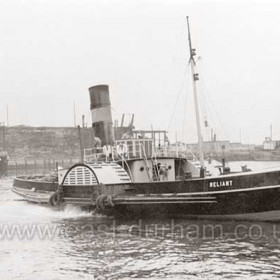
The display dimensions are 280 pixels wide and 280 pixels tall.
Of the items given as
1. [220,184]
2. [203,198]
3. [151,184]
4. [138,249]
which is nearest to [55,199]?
[151,184]

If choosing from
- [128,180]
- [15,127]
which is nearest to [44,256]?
[128,180]

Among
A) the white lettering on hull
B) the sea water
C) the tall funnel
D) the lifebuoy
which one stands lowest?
the sea water

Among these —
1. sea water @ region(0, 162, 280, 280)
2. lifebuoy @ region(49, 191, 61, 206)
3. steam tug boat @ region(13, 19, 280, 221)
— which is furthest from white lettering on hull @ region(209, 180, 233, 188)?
lifebuoy @ region(49, 191, 61, 206)

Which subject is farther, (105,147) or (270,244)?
(105,147)

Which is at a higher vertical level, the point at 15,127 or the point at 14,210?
the point at 15,127

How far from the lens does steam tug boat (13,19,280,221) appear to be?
46.8 feet

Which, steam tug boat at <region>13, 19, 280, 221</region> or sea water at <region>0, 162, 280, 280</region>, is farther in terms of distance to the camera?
steam tug boat at <region>13, 19, 280, 221</region>

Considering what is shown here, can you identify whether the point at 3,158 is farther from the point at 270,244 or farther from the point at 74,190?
the point at 270,244

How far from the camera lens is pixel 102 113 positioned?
19969 millimetres

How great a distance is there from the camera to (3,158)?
58.2 m

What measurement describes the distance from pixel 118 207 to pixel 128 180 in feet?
4.21

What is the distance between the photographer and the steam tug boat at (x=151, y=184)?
1427 centimetres

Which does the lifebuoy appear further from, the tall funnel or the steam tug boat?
the tall funnel

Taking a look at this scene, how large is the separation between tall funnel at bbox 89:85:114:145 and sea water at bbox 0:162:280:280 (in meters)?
4.40
